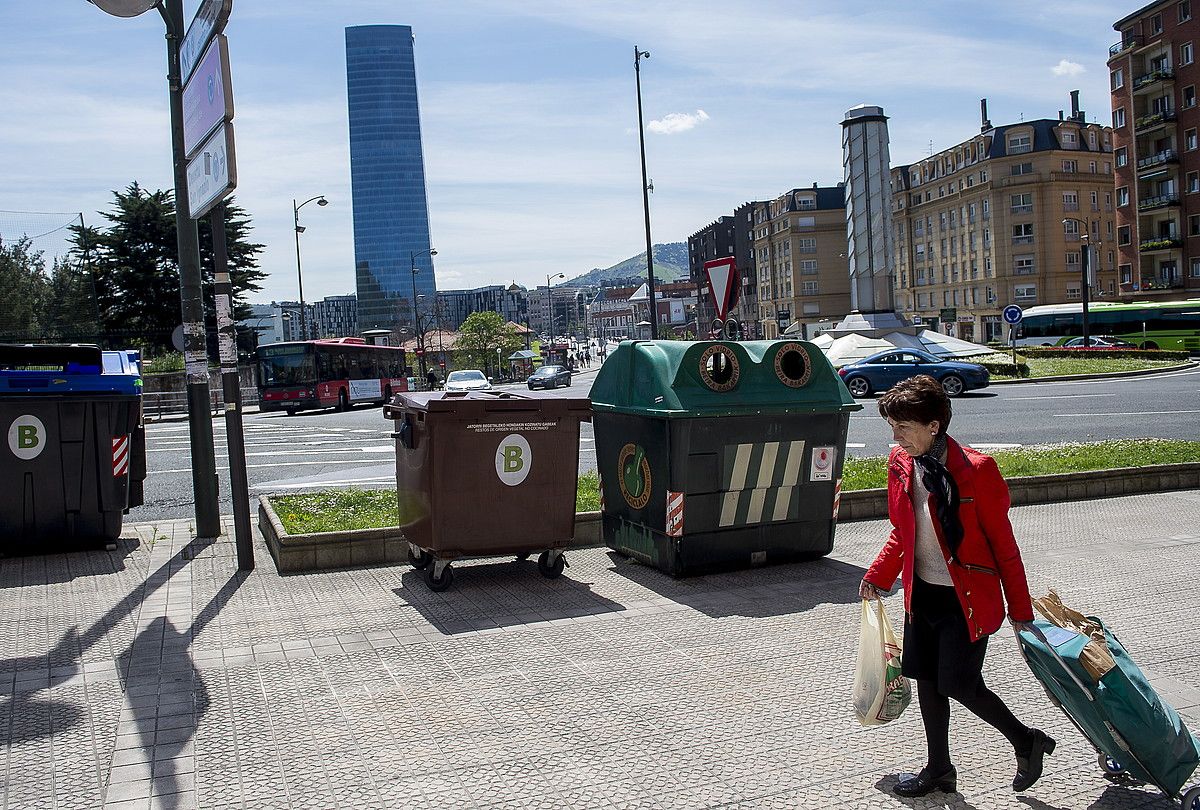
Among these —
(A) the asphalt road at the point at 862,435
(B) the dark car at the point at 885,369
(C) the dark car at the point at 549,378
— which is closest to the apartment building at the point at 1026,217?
(C) the dark car at the point at 549,378

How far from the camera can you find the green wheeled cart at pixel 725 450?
25.0 feet

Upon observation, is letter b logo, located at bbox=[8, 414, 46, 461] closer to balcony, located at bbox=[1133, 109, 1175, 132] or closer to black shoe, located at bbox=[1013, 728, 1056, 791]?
black shoe, located at bbox=[1013, 728, 1056, 791]

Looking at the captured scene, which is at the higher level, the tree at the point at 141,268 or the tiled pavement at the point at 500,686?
the tree at the point at 141,268

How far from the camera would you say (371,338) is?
54.6 m

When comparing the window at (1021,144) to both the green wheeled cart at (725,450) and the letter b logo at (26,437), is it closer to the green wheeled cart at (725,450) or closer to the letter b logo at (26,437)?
the green wheeled cart at (725,450)

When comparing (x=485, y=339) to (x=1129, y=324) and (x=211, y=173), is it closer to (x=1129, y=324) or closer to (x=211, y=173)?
(x=1129, y=324)

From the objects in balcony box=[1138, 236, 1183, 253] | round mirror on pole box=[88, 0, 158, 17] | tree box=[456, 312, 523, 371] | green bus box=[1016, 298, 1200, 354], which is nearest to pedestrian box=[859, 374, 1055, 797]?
round mirror on pole box=[88, 0, 158, 17]

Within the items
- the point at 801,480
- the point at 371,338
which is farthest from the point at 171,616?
the point at 371,338

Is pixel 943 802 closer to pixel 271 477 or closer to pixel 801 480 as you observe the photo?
pixel 801 480

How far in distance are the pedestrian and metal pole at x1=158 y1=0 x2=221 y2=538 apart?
23.4ft

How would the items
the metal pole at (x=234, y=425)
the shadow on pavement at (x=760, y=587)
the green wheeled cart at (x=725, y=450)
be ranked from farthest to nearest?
the metal pole at (x=234, y=425) → the green wheeled cart at (x=725, y=450) → the shadow on pavement at (x=760, y=587)

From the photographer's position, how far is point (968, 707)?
383cm

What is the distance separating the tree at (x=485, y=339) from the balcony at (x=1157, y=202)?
43.3 m

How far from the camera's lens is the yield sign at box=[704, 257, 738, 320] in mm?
9491
